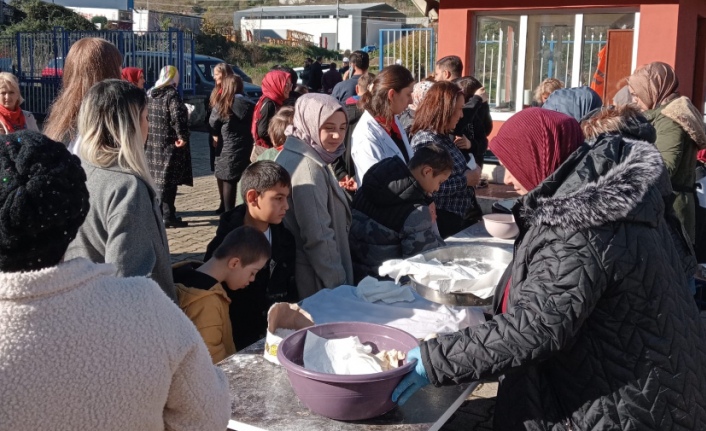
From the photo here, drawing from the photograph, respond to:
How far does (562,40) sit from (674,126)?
6.60m

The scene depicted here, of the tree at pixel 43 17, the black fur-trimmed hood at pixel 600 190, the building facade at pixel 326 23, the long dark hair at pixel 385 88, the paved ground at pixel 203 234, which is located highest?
the building facade at pixel 326 23

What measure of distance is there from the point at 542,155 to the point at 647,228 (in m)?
0.36

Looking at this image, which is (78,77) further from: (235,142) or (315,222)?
(235,142)

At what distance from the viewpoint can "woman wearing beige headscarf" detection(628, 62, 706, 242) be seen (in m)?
4.50

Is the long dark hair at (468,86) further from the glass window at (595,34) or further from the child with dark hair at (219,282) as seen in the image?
the glass window at (595,34)

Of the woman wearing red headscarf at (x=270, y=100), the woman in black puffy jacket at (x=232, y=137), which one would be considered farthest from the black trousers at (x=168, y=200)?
the woman wearing red headscarf at (x=270, y=100)

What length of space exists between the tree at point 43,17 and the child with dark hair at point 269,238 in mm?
24881

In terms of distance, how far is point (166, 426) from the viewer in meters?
1.48

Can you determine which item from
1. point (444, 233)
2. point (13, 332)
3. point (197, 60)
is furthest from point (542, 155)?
point (197, 60)

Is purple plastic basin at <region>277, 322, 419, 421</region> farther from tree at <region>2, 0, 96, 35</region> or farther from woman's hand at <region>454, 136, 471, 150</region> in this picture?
tree at <region>2, 0, 96, 35</region>

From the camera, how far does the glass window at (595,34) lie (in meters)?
10.2

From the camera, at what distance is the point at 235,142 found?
739 centimetres

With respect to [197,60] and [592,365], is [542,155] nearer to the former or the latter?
[592,365]

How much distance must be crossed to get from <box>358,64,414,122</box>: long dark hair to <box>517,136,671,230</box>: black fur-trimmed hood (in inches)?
106
